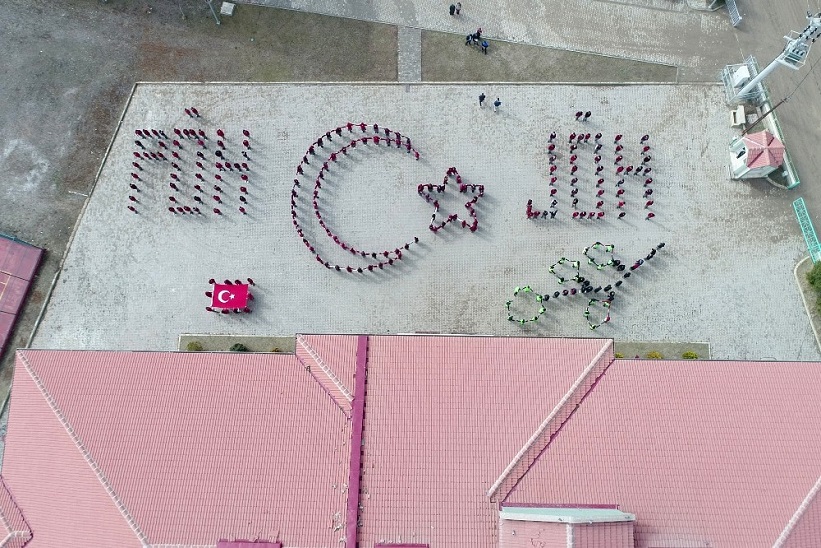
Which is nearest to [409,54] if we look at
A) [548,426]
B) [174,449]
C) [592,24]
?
[592,24]

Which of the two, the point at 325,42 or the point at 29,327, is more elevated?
the point at 325,42

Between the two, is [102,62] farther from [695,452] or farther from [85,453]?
[695,452]

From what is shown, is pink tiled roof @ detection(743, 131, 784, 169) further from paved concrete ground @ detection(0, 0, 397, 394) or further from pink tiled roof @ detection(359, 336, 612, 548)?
paved concrete ground @ detection(0, 0, 397, 394)

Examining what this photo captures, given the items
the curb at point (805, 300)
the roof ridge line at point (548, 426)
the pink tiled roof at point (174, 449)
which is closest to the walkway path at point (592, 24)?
the curb at point (805, 300)

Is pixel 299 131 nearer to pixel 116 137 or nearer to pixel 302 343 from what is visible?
pixel 116 137

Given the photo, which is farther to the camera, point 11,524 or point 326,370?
point 326,370

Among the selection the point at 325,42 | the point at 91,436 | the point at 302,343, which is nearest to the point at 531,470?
the point at 302,343
